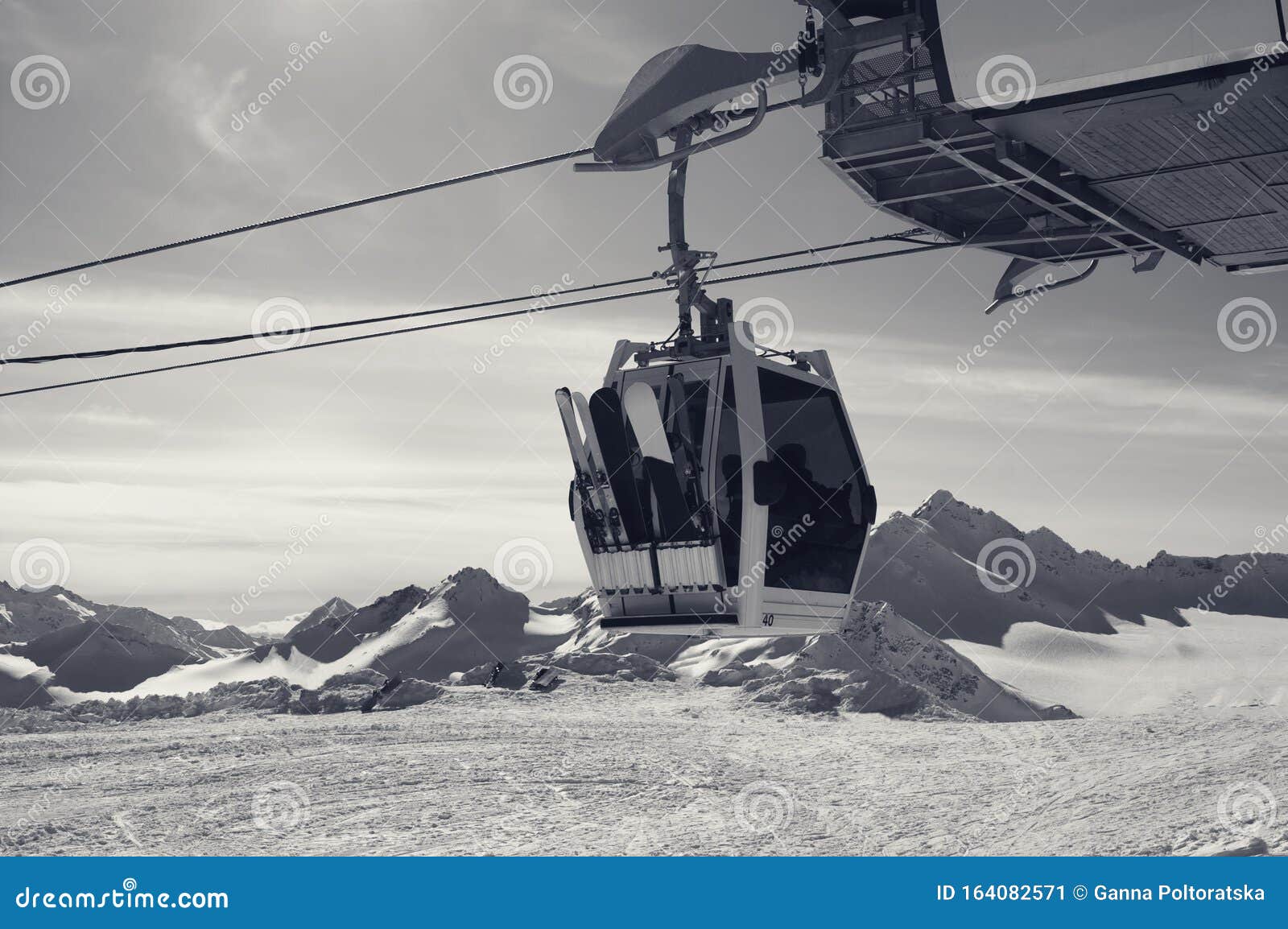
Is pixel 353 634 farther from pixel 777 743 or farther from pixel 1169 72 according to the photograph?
pixel 1169 72

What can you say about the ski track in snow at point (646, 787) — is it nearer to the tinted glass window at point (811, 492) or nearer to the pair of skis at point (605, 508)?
the tinted glass window at point (811, 492)

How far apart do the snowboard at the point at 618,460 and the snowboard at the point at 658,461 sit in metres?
0.13

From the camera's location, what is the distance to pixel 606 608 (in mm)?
10594

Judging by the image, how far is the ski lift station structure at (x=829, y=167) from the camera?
Answer: 30.1 ft

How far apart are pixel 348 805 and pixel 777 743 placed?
1390 cm

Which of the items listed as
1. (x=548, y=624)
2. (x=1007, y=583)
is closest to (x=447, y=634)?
(x=548, y=624)

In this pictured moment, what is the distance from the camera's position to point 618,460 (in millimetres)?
10055

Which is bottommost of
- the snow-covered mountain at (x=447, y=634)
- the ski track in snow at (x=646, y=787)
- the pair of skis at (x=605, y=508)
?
the ski track in snow at (x=646, y=787)

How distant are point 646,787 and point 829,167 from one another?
66.5ft

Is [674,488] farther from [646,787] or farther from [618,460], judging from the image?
[646,787]

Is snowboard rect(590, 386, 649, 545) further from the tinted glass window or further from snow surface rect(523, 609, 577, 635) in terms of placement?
snow surface rect(523, 609, 577, 635)

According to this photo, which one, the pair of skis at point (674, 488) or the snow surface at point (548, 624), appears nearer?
the pair of skis at point (674, 488)

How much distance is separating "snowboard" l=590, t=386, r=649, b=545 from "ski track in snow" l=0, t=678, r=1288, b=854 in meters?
14.1

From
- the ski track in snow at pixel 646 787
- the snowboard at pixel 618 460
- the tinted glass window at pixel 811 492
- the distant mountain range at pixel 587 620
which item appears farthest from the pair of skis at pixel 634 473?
the distant mountain range at pixel 587 620
